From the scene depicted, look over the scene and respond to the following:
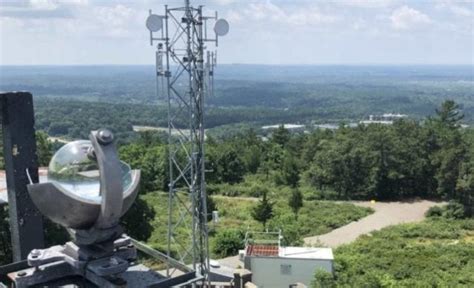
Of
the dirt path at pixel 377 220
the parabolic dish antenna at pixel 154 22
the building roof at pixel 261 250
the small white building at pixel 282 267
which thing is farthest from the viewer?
the dirt path at pixel 377 220

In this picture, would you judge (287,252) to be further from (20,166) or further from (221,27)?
(20,166)

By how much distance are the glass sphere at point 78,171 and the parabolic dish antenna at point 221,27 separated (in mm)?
7302

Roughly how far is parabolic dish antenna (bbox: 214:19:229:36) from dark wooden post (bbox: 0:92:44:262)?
5560mm

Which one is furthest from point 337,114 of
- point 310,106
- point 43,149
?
point 43,149

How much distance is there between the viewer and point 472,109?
452 feet

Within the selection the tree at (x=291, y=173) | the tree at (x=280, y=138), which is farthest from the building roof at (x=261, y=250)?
the tree at (x=280, y=138)

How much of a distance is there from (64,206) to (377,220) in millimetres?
27535

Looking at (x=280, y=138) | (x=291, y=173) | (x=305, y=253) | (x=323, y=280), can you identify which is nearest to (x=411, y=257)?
(x=305, y=253)

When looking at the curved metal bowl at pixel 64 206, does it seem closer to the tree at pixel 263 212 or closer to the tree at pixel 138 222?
the tree at pixel 138 222

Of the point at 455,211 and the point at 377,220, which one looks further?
the point at 455,211

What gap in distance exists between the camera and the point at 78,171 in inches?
207

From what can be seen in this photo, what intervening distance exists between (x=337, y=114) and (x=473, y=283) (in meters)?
121

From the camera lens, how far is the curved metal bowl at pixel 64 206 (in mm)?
4879

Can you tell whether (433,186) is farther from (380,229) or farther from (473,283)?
(473,283)
